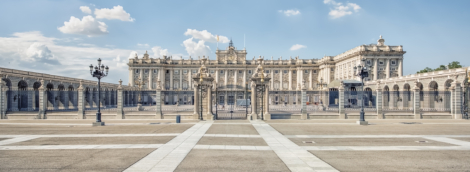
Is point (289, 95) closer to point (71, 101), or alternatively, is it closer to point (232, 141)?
point (71, 101)

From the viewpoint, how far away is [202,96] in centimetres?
2623

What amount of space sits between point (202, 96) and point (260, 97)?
17.3 ft

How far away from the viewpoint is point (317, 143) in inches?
533

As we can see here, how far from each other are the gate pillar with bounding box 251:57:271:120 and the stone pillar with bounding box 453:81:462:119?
17.9 metres

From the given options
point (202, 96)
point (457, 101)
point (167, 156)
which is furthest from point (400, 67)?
point (167, 156)

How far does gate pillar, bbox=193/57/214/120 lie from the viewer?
2589cm

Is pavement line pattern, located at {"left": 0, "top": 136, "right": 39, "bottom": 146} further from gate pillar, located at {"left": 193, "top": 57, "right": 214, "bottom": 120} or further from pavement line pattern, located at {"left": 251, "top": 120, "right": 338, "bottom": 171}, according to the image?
gate pillar, located at {"left": 193, "top": 57, "right": 214, "bottom": 120}

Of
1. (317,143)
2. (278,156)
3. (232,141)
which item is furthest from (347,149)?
(232,141)

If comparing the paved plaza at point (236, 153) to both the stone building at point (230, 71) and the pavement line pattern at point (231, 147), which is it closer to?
the pavement line pattern at point (231, 147)

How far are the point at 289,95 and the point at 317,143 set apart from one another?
7777 centimetres

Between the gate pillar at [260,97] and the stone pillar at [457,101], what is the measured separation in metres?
17.9

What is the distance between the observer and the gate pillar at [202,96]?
25.9 metres

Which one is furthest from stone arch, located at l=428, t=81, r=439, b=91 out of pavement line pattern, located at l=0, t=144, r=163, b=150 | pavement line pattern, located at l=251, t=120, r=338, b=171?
pavement line pattern, located at l=0, t=144, r=163, b=150

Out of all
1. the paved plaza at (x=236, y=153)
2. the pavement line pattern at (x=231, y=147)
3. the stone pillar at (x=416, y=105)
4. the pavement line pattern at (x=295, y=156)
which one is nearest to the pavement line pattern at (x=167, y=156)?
the paved plaza at (x=236, y=153)
